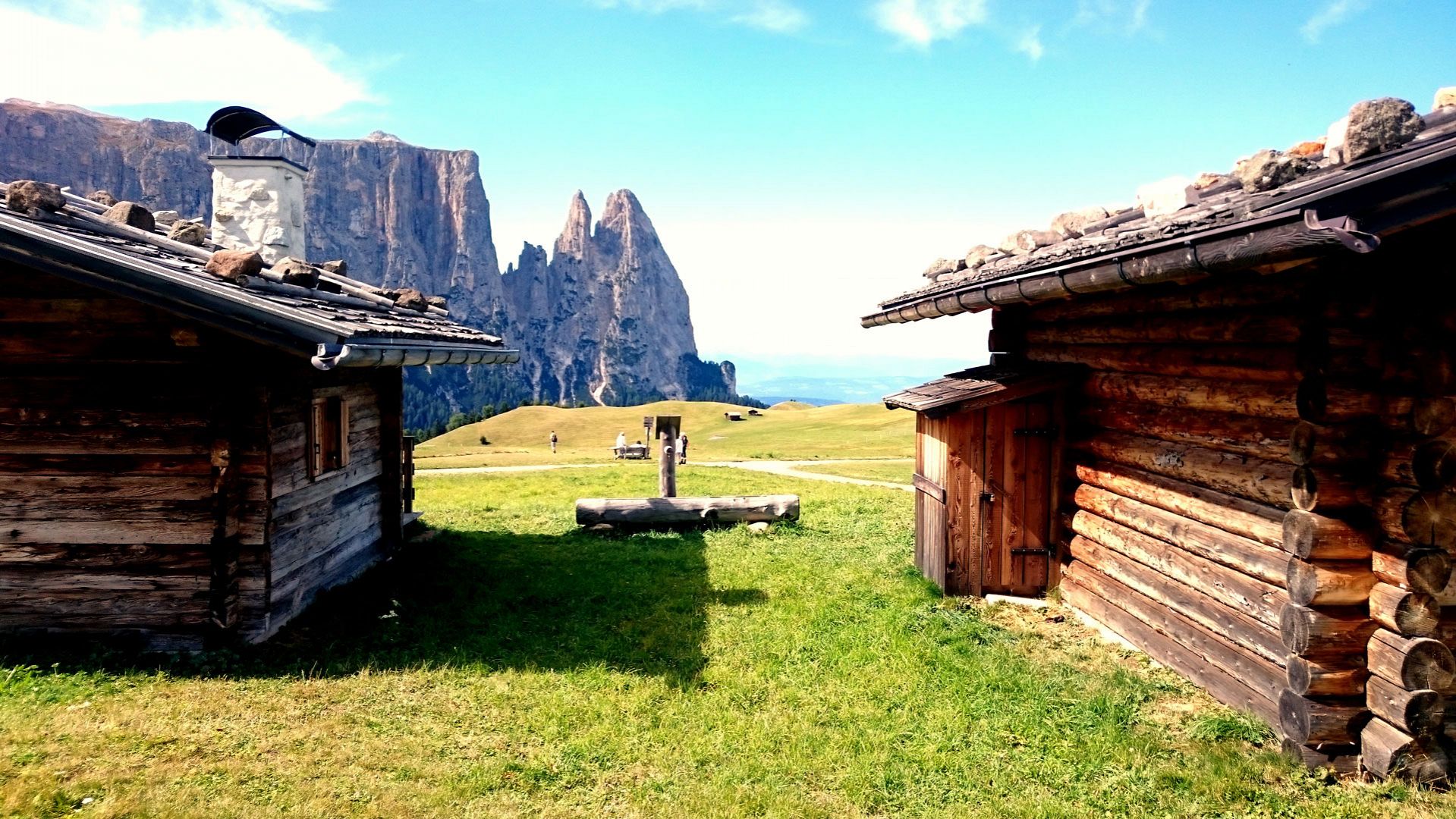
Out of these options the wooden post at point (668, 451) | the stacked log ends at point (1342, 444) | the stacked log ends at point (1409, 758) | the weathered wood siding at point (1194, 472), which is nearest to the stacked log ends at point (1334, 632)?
the weathered wood siding at point (1194, 472)

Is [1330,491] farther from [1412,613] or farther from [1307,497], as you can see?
[1412,613]

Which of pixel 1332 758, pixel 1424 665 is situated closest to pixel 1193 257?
pixel 1424 665

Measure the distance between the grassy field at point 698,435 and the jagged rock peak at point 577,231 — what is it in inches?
5356

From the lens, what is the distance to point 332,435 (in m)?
9.43

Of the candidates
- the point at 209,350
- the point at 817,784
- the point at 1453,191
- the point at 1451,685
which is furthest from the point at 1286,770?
the point at 209,350

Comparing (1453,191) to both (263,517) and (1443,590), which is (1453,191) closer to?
(1443,590)

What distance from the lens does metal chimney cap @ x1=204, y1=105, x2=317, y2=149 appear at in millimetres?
12578

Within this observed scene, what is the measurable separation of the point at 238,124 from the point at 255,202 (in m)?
2.40

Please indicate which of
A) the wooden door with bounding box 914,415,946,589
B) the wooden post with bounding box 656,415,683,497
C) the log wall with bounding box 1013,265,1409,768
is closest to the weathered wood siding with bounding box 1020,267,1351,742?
the log wall with bounding box 1013,265,1409,768

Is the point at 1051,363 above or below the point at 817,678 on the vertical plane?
above

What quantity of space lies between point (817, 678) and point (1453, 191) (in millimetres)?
5453

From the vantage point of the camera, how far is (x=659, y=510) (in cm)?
1359

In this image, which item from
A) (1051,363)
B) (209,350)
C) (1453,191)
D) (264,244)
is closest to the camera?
(1453,191)

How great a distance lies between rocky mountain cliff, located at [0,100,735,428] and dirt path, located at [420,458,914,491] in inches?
4614
